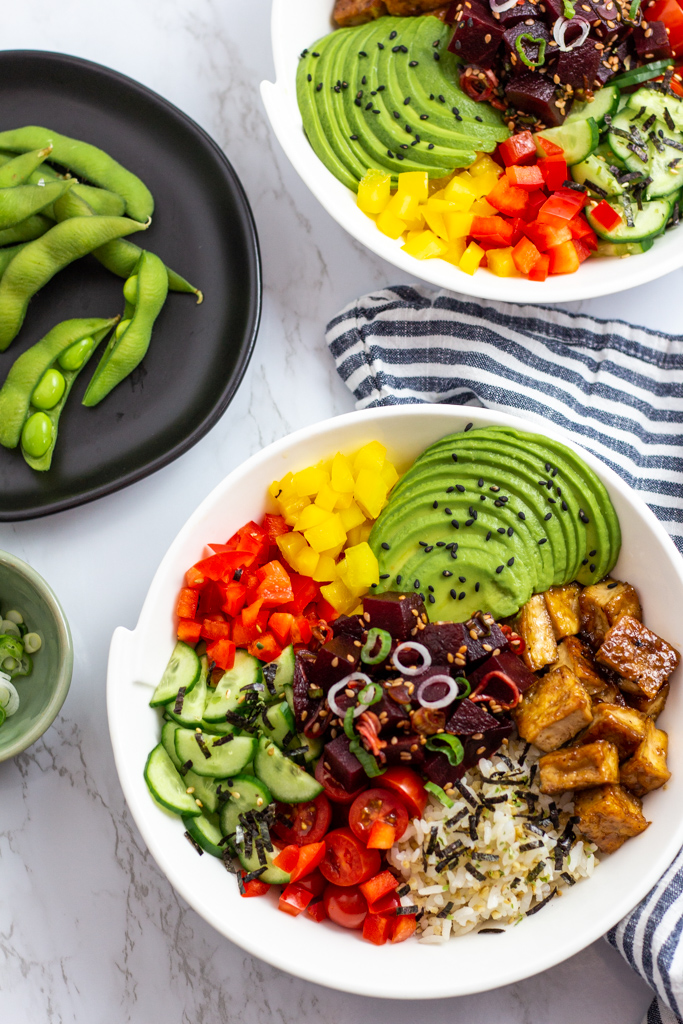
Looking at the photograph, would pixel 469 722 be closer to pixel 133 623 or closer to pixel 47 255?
pixel 133 623

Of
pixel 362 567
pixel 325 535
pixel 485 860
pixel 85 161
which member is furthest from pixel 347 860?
pixel 85 161

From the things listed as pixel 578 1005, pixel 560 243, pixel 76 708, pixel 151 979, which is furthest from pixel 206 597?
pixel 578 1005

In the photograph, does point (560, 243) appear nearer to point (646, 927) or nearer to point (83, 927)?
point (646, 927)

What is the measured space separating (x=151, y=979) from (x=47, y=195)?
2.77 meters

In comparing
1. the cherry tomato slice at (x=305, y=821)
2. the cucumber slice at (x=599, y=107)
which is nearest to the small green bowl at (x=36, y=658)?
the cherry tomato slice at (x=305, y=821)

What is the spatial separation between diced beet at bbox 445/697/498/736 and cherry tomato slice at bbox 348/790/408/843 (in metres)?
0.27

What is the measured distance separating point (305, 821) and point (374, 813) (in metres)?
0.22

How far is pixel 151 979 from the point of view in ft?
9.45

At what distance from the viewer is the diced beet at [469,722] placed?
7.65 ft

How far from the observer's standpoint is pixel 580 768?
2352 mm

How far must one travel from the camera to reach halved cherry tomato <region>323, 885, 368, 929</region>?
238 cm

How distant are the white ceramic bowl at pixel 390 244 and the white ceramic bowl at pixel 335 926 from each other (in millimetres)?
463

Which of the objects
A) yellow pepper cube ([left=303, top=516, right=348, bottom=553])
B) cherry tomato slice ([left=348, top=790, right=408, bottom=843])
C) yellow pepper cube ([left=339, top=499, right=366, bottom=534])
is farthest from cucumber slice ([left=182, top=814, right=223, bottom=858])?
yellow pepper cube ([left=339, top=499, right=366, bottom=534])

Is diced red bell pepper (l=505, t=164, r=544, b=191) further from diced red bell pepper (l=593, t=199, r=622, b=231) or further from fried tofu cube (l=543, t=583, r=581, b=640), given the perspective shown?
fried tofu cube (l=543, t=583, r=581, b=640)
